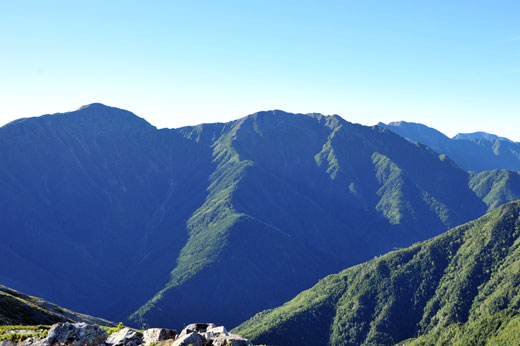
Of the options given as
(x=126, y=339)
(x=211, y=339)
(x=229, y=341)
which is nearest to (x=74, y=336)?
(x=126, y=339)

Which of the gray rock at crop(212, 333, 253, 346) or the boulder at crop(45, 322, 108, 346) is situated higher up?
the boulder at crop(45, 322, 108, 346)

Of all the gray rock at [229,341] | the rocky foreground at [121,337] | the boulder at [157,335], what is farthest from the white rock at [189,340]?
the boulder at [157,335]

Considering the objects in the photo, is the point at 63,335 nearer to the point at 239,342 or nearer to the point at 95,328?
the point at 95,328

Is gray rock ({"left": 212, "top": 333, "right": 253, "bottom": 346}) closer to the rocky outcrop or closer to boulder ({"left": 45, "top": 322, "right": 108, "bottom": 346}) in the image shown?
the rocky outcrop

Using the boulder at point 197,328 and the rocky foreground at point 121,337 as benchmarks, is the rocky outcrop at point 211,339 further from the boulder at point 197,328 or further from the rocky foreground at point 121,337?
the boulder at point 197,328

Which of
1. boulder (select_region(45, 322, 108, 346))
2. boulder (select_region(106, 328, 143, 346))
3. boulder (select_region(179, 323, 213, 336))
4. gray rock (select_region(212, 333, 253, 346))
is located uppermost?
boulder (select_region(45, 322, 108, 346))

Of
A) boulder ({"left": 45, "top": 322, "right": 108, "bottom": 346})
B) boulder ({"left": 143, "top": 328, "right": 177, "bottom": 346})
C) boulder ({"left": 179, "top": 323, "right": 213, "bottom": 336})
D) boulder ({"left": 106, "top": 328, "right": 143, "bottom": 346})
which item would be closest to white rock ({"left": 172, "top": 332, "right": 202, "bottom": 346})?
boulder ({"left": 143, "top": 328, "right": 177, "bottom": 346})

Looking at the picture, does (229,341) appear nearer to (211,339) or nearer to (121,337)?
(211,339)
